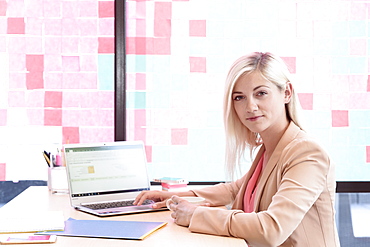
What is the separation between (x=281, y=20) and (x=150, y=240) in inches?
66.3

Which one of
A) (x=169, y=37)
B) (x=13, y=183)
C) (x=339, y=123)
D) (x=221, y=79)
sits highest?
(x=169, y=37)

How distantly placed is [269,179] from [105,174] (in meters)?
0.67

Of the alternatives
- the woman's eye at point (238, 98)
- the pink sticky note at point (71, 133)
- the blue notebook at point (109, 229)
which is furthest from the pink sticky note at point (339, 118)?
the blue notebook at point (109, 229)

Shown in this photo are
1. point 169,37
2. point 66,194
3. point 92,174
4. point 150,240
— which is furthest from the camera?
point 169,37

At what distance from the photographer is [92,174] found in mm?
2148

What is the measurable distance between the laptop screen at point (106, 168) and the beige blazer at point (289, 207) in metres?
0.55

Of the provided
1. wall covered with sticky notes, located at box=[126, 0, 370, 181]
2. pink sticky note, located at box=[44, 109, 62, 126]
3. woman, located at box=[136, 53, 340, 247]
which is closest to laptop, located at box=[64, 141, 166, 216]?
woman, located at box=[136, 53, 340, 247]

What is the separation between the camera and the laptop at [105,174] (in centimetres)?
210

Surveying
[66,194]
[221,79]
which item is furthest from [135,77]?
[66,194]

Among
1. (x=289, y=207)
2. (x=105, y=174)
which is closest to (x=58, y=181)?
(x=105, y=174)

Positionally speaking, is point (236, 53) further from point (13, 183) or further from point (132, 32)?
point (13, 183)

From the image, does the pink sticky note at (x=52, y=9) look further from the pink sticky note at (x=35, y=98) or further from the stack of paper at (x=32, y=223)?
the stack of paper at (x=32, y=223)

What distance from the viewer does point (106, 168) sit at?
7.14 feet

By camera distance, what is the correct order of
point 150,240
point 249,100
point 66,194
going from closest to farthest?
1. point 150,240
2. point 249,100
3. point 66,194
